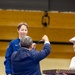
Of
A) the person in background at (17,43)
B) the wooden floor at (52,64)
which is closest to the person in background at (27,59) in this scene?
the person in background at (17,43)

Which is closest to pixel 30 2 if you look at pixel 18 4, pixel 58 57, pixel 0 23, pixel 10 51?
pixel 18 4

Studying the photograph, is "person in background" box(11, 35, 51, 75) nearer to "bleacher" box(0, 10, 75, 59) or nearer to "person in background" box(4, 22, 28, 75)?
"person in background" box(4, 22, 28, 75)

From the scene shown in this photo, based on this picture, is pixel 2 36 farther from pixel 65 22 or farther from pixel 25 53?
pixel 25 53

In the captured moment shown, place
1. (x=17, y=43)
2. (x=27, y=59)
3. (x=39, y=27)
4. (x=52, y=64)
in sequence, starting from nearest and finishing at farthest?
(x=27, y=59)
(x=17, y=43)
(x=39, y=27)
(x=52, y=64)

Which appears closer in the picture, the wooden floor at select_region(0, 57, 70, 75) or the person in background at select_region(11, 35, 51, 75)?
the person in background at select_region(11, 35, 51, 75)

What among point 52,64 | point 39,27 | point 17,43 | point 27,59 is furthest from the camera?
point 52,64

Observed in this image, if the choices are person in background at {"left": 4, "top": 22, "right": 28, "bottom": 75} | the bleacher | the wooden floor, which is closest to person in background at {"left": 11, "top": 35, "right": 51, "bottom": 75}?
person in background at {"left": 4, "top": 22, "right": 28, "bottom": 75}

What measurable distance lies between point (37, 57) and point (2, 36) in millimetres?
3219

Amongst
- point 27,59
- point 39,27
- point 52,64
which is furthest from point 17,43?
point 52,64

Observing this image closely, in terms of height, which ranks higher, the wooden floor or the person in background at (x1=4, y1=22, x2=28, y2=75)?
the person in background at (x1=4, y1=22, x2=28, y2=75)

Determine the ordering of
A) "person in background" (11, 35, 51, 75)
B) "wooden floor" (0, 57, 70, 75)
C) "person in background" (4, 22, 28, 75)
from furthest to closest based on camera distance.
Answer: "wooden floor" (0, 57, 70, 75) → "person in background" (4, 22, 28, 75) → "person in background" (11, 35, 51, 75)

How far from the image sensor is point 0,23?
6340mm

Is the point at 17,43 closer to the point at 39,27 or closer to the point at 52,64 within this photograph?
the point at 39,27

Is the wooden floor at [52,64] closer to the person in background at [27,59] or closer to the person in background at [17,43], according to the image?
the person in background at [17,43]
